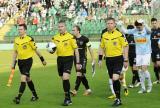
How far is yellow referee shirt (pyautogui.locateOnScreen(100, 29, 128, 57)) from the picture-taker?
1330 centimetres

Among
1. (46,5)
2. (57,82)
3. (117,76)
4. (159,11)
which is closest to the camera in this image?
(117,76)

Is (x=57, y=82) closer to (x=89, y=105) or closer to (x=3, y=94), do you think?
(x=3, y=94)

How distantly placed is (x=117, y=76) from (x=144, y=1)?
1194 inches

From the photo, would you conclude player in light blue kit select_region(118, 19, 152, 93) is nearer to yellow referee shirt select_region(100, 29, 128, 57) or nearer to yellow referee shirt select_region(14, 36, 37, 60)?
yellow referee shirt select_region(100, 29, 128, 57)

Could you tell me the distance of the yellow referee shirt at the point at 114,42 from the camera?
43.7 feet

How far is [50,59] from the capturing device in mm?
30531

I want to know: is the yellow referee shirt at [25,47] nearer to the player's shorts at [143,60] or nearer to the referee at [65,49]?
the referee at [65,49]

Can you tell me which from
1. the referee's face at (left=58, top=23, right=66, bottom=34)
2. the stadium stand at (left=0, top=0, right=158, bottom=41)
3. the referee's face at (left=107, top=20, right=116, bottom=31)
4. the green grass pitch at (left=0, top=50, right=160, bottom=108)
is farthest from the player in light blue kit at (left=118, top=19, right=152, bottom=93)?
the stadium stand at (left=0, top=0, right=158, bottom=41)

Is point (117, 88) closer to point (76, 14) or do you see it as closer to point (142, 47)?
point (142, 47)

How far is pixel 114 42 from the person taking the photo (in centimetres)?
1333

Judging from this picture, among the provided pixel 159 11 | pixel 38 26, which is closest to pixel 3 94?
pixel 159 11

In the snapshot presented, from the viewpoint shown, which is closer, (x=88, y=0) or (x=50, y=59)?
(x=50, y=59)

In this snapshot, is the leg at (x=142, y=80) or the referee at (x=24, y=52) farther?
the leg at (x=142, y=80)

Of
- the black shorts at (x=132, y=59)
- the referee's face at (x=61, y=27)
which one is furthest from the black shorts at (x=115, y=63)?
the black shorts at (x=132, y=59)
